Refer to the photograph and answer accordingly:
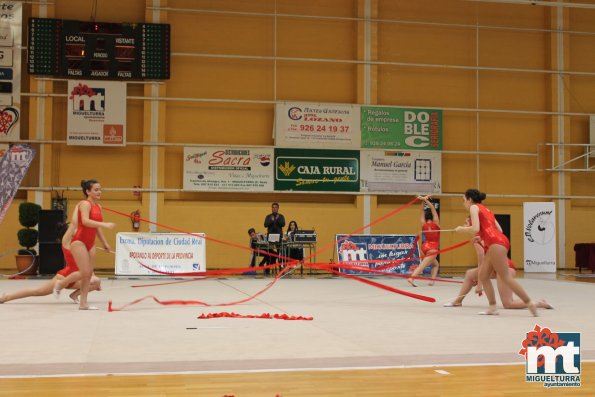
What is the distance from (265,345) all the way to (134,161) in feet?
52.4

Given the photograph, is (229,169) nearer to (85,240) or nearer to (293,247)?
(293,247)

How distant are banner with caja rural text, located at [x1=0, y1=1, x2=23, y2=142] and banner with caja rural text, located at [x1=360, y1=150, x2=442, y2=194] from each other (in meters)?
9.87

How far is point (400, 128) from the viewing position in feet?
74.5

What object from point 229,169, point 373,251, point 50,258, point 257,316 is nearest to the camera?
point 257,316

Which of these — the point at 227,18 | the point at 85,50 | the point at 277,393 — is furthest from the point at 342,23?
the point at 277,393

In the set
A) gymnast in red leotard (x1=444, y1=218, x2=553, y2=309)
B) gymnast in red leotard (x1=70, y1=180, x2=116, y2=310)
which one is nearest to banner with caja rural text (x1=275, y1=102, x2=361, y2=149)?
gymnast in red leotard (x1=444, y1=218, x2=553, y2=309)

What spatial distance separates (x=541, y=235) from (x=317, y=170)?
655cm

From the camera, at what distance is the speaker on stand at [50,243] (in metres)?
18.2

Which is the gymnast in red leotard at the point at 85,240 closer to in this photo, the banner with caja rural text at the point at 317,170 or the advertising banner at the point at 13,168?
the advertising banner at the point at 13,168

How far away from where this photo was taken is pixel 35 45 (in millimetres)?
20453

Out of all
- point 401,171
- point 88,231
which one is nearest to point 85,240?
point 88,231

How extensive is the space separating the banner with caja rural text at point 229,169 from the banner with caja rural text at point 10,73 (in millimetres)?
4749

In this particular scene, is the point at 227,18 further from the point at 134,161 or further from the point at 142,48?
the point at 134,161

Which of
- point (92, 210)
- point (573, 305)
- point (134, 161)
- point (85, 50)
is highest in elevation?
point (85, 50)
